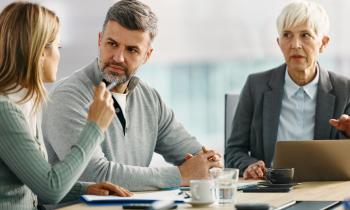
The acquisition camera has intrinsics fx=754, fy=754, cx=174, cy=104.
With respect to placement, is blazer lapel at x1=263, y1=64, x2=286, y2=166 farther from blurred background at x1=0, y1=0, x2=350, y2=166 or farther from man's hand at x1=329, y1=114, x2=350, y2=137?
blurred background at x1=0, y1=0, x2=350, y2=166

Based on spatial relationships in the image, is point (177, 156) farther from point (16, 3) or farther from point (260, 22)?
point (260, 22)

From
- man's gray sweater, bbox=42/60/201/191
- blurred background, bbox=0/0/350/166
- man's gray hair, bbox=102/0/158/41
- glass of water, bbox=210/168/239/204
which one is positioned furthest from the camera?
blurred background, bbox=0/0/350/166

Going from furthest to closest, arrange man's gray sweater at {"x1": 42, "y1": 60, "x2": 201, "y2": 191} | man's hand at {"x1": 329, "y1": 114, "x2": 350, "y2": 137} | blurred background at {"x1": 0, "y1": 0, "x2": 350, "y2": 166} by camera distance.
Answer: blurred background at {"x1": 0, "y1": 0, "x2": 350, "y2": 166} < man's hand at {"x1": 329, "y1": 114, "x2": 350, "y2": 137} < man's gray sweater at {"x1": 42, "y1": 60, "x2": 201, "y2": 191}

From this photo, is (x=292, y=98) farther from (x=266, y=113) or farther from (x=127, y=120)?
(x=127, y=120)

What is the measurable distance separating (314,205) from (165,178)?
0.66m

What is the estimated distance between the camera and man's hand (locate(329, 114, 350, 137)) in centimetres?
312

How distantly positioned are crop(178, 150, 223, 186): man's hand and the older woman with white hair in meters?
0.56

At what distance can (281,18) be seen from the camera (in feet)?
11.6

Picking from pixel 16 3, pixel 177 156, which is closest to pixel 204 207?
pixel 16 3

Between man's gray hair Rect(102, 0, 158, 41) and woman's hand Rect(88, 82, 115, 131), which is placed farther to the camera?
man's gray hair Rect(102, 0, 158, 41)

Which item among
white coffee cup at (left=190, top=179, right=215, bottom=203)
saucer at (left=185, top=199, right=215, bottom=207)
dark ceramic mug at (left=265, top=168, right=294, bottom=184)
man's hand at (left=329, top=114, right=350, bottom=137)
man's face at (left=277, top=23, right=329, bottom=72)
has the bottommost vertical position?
dark ceramic mug at (left=265, top=168, right=294, bottom=184)

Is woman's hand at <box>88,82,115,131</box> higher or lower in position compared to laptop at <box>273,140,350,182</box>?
higher

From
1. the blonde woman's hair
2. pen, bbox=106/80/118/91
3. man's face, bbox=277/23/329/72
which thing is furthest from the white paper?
man's face, bbox=277/23/329/72

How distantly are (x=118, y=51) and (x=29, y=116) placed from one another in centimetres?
76
